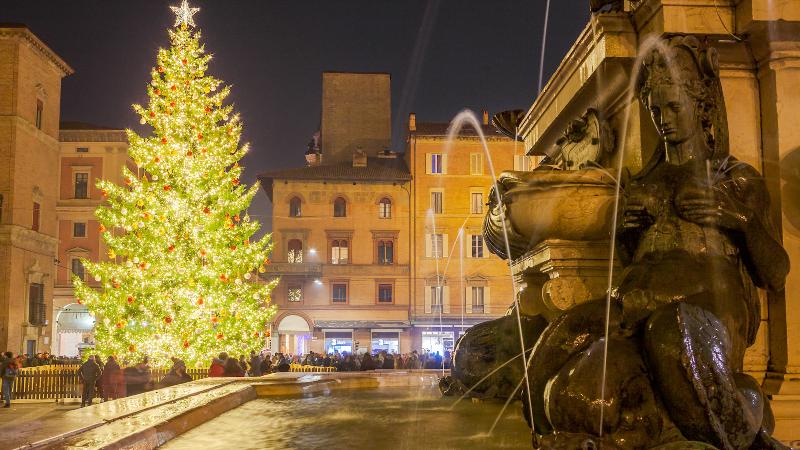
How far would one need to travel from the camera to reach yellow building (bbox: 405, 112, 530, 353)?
5150cm

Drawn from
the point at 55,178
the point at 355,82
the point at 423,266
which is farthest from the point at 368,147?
the point at 55,178

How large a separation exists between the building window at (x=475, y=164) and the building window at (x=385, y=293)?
8782 millimetres

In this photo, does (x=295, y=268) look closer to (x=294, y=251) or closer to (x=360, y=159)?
(x=294, y=251)

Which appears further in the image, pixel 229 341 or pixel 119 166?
pixel 119 166

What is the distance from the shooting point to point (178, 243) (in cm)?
1950

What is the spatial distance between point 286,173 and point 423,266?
10573 mm

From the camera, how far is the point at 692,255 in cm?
403

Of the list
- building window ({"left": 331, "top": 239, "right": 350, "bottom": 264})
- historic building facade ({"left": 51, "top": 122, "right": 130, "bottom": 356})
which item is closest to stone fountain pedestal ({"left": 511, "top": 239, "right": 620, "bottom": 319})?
building window ({"left": 331, "top": 239, "right": 350, "bottom": 264})

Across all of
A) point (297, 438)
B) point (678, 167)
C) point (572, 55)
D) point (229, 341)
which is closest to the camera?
point (678, 167)

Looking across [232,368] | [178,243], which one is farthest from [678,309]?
[178,243]

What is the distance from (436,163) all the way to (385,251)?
252 inches

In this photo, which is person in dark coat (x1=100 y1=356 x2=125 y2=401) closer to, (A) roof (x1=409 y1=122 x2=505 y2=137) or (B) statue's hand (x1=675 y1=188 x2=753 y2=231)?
(B) statue's hand (x1=675 y1=188 x2=753 y2=231)

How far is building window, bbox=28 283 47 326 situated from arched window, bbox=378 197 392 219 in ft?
66.9

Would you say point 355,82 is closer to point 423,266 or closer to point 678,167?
point 423,266
